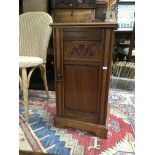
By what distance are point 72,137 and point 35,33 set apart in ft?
3.29

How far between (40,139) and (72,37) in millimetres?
647

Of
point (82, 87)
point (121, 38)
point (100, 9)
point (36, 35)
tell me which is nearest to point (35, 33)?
point (36, 35)

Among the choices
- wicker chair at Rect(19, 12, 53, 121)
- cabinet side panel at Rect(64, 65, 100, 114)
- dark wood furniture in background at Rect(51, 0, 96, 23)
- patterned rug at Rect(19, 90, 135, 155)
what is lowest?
patterned rug at Rect(19, 90, 135, 155)

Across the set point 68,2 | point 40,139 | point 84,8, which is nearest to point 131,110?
point 40,139

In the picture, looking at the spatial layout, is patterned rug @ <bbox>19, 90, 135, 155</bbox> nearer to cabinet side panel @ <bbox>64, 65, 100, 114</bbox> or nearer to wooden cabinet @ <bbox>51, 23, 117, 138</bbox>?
wooden cabinet @ <bbox>51, 23, 117, 138</bbox>

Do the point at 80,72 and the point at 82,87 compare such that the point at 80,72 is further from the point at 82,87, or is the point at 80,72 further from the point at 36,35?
the point at 36,35

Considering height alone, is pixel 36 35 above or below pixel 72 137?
above

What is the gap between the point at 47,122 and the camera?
132 centimetres

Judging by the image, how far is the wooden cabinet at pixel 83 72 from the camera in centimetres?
103

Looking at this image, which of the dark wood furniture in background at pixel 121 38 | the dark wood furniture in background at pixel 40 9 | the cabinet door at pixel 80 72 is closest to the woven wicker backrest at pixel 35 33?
the dark wood furniture in background at pixel 40 9

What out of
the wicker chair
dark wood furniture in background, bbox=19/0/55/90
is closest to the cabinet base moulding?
the wicker chair

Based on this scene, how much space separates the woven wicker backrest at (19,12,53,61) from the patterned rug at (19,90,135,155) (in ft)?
1.71

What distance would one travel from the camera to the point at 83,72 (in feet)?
3.61

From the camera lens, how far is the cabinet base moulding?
44.0 inches
